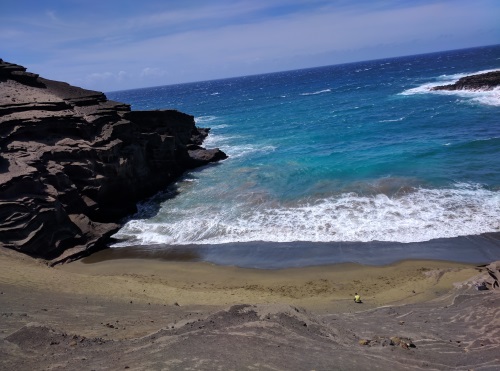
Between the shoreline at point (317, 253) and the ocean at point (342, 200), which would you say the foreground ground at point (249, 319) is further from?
Result: the ocean at point (342, 200)

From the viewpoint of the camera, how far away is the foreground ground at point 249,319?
27.1 ft

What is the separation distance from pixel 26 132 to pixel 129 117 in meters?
9.80

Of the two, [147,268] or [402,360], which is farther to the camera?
[147,268]

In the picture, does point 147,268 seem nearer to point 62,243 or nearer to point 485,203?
point 62,243

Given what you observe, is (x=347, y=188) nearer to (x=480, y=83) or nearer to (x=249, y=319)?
(x=249, y=319)

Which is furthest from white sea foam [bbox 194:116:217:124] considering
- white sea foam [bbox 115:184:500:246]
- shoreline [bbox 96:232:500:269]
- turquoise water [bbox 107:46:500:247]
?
shoreline [bbox 96:232:500:269]

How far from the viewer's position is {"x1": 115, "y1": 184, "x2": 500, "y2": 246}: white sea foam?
18781 millimetres

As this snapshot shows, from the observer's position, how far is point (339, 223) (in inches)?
794

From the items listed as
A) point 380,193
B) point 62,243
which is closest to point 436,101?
point 380,193

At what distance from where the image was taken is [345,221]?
20.3 meters

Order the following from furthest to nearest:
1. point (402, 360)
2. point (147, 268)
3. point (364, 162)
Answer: point (364, 162) → point (147, 268) → point (402, 360)

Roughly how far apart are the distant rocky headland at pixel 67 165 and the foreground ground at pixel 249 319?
2236 mm

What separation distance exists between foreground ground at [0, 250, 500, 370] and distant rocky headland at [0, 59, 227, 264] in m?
2.24

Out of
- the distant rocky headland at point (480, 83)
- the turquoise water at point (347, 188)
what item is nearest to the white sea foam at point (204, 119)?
the turquoise water at point (347, 188)
